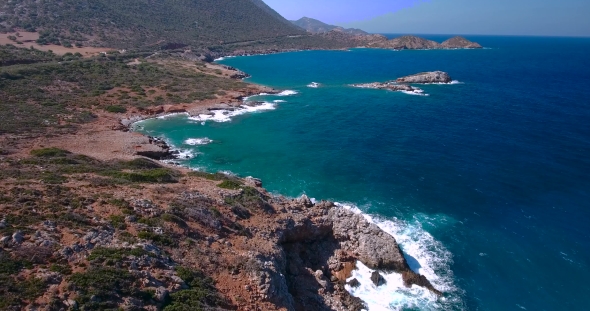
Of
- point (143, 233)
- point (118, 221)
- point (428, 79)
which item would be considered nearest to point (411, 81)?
point (428, 79)

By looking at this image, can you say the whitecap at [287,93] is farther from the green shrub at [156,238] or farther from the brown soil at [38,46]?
the green shrub at [156,238]

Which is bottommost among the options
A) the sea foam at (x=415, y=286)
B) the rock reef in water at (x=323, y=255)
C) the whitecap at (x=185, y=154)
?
the sea foam at (x=415, y=286)

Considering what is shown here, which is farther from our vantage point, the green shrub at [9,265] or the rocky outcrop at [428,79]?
the rocky outcrop at [428,79]

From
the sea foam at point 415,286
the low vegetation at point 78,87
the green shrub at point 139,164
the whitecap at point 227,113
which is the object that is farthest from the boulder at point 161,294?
the whitecap at point 227,113

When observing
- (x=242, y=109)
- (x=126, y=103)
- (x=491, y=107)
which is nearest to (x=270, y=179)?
(x=242, y=109)

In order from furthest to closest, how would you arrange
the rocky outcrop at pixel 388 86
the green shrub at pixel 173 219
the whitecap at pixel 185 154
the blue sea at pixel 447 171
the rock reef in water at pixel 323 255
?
1. the rocky outcrop at pixel 388 86
2. the whitecap at pixel 185 154
3. the blue sea at pixel 447 171
4. the rock reef in water at pixel 323 255
5. the green shrub at pixel 173 219

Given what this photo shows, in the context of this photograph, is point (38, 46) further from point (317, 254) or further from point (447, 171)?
point (447, 171)

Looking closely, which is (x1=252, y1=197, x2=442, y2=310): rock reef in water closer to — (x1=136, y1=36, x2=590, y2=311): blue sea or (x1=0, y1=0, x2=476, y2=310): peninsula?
(x1=0, y1=0, x2=476, y2=310): peninsula
